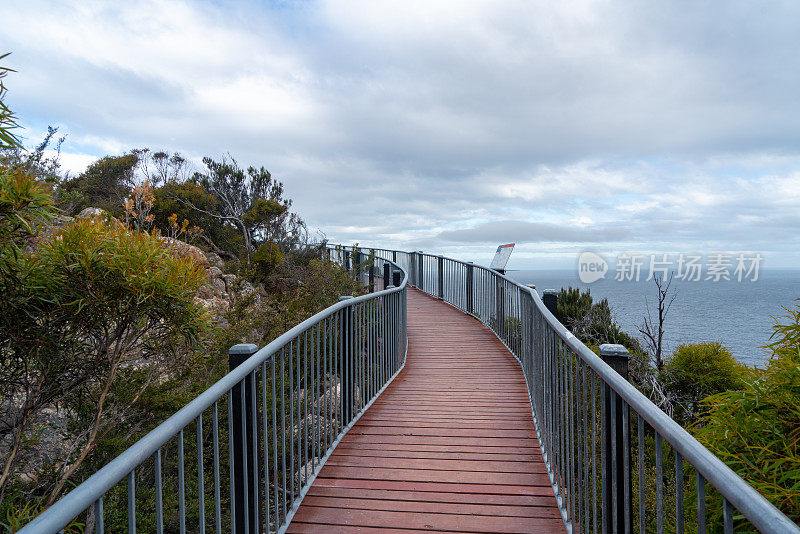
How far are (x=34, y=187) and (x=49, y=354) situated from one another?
→ 1599mm

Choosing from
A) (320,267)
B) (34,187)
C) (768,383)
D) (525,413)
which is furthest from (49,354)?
(320,267)

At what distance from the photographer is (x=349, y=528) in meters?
3.17

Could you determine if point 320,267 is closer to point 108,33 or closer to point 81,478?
point 108,33

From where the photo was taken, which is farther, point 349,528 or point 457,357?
point 457,357

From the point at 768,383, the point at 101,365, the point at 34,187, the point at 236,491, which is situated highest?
the point at 34,187

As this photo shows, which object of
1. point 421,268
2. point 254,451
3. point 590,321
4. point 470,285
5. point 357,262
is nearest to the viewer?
point 254,451

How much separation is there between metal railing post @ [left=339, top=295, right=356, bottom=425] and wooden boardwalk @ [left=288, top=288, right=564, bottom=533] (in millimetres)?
229

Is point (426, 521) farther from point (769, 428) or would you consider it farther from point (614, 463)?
point (769, 428)

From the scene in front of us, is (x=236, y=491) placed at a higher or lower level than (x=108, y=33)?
lower

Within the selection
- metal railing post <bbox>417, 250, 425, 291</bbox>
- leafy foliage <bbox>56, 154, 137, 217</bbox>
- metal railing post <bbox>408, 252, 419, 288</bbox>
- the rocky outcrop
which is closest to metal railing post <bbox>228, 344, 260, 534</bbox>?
the rocky outcrop

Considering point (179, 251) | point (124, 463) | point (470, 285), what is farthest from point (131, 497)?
point (470, 285)

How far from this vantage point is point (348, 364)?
16.0 ft

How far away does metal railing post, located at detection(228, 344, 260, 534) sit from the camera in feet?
8.46

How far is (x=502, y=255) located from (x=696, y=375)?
5.68 m
